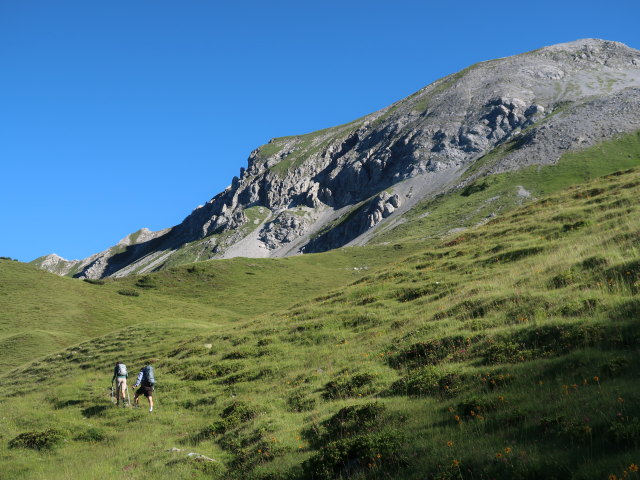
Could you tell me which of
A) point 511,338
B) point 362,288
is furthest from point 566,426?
point 362,288

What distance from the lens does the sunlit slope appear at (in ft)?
219

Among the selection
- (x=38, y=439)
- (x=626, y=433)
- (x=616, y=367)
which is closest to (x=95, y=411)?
(x=38, y=439)

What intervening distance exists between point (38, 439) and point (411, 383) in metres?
16.1

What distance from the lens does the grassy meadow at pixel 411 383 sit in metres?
10.2

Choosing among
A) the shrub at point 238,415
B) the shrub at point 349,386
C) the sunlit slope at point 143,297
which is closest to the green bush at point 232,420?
the shrub at point 238,415

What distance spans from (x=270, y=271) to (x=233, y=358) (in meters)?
84.0

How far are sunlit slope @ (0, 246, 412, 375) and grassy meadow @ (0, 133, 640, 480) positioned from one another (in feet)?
77.3

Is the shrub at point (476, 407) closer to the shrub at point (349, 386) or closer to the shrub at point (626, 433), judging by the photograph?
the shrub at point (626, 433)

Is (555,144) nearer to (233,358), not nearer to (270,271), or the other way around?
(270,271)

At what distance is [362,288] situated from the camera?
3791cm

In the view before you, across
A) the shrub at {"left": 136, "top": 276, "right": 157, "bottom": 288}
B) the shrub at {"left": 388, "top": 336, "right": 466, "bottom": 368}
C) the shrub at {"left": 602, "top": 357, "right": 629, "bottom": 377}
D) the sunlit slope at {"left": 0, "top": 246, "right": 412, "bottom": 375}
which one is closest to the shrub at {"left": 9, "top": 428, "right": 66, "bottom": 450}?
the shrub at {"left": 388, "top": 336, "right": 466, "bottom": 368}

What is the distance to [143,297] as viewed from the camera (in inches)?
3607

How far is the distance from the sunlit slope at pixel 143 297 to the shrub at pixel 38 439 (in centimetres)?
3471

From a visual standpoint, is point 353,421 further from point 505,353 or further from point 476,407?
point 505,353
